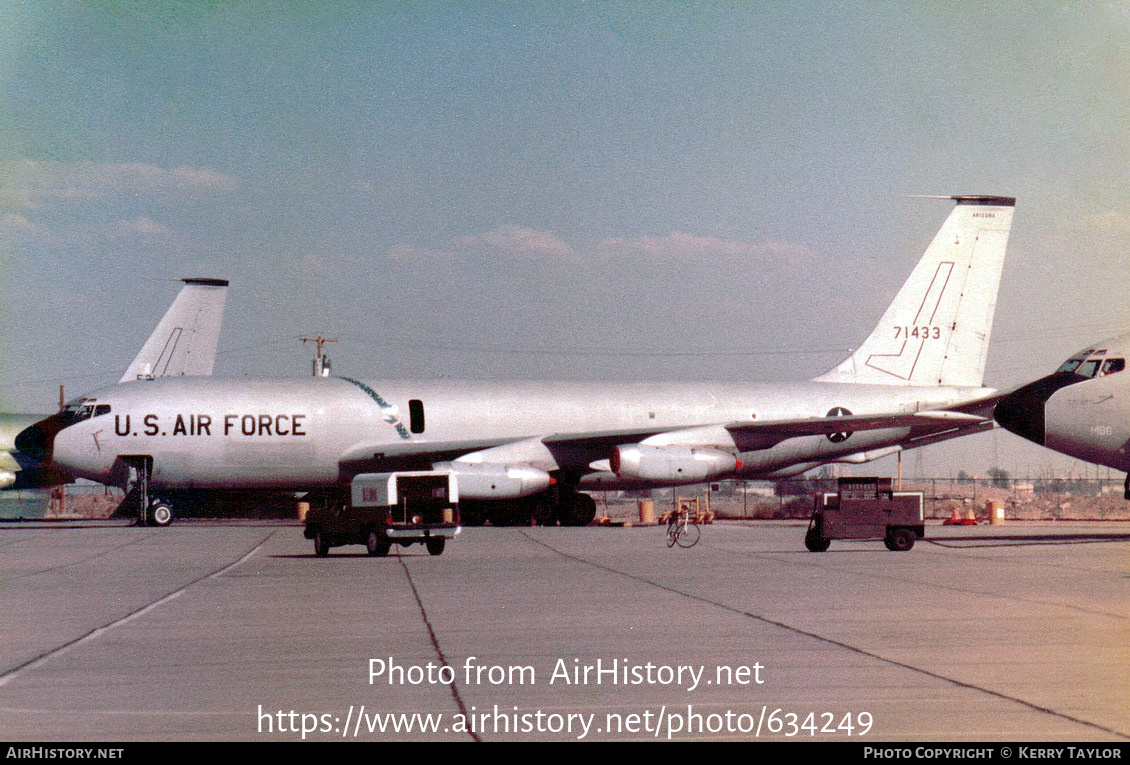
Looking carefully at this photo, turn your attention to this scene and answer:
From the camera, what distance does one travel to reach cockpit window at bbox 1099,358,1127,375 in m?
27.1

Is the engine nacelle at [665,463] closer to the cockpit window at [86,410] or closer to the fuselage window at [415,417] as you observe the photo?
the fuselage window at [415,417]

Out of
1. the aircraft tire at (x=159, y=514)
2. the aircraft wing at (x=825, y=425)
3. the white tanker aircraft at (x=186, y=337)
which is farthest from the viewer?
the white tanker aircraft at (x=186, y=337)

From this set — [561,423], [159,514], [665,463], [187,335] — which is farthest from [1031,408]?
[187,335]

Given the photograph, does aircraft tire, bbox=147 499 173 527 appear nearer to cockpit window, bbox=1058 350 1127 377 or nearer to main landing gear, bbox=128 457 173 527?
main landing gear, bbox=128 457 173 527

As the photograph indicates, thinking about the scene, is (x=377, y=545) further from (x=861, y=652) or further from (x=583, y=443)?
(x=861, y=652)

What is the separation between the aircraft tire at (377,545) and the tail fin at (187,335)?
40.3 metres

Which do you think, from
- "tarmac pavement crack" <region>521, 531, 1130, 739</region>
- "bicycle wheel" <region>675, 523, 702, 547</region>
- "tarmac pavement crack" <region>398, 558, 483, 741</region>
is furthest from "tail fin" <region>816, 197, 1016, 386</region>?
"tarmac pavement crack" <region>398, 558, 483, 741</region>

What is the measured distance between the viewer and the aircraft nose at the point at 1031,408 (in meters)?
27.2

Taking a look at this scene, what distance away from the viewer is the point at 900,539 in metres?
26.3

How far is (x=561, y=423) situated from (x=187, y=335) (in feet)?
90.5

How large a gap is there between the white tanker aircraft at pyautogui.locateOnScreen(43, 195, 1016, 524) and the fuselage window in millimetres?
61

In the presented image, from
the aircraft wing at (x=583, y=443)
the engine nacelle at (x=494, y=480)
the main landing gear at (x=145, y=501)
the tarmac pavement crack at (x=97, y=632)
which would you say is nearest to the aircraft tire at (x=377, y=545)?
the tarmac pavement crack at (x=97, y=632)

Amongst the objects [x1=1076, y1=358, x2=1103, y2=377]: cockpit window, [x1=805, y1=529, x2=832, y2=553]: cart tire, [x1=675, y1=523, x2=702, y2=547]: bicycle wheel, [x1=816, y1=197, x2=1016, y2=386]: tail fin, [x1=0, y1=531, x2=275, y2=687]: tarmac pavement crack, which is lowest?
[x1=675, y1=523, x2=702, y2=547]: bicycle wheel
